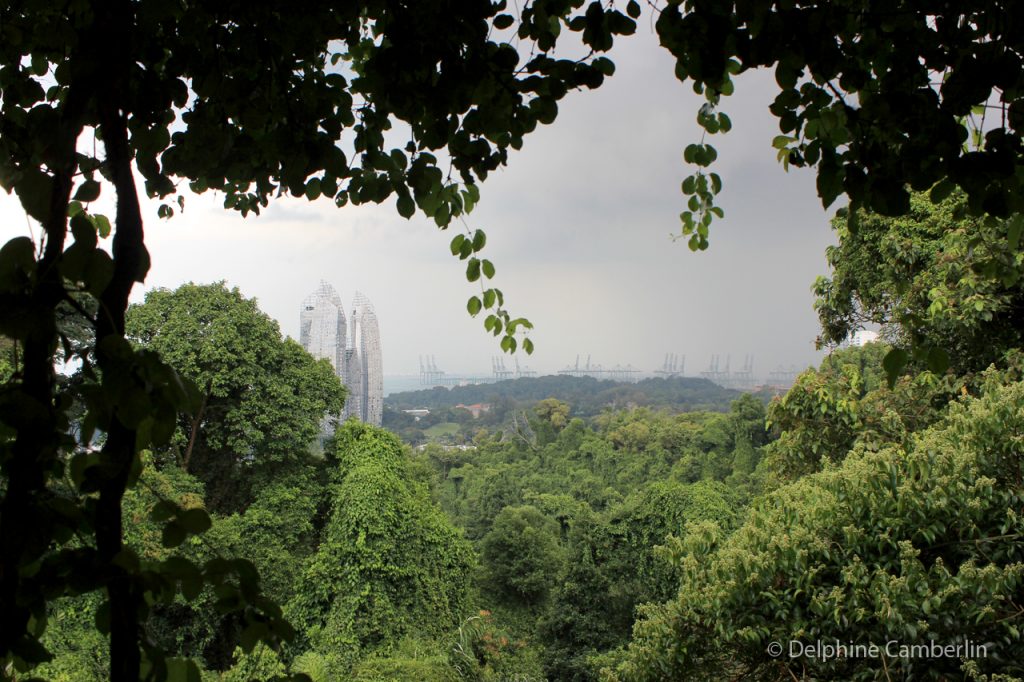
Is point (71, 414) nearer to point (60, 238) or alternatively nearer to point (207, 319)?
point (60, 238)

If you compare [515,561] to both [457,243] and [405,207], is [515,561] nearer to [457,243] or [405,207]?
[457,243]

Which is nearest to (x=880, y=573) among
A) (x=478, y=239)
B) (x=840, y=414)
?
(x=478, y=239)

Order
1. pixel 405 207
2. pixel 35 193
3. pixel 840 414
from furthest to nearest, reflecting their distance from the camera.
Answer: pixel 840 414 → pixel 405 207 → pixel 35 193

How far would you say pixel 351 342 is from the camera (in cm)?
2067

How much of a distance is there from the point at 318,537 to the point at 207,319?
11.0 ft

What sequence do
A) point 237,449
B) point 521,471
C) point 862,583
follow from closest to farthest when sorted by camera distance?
point 862,583 < point 237,449 < point 521,471

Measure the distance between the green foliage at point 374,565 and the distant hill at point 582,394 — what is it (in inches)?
1066

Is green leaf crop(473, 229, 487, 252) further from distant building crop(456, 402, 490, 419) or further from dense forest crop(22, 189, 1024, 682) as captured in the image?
distant building crop(456, 402, 490, 419)

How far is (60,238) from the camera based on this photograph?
474 mm

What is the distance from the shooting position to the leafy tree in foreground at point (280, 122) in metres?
0.45

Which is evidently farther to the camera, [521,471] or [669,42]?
[521,471]

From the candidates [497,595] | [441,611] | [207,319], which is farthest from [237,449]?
[497,595]

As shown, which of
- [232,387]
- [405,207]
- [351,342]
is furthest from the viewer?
[351,342]

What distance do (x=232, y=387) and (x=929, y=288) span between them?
7.79 m
